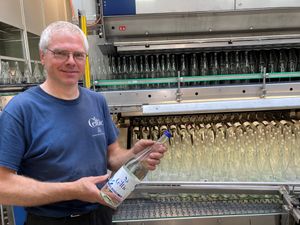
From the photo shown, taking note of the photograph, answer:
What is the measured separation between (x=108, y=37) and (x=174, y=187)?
3.20ft

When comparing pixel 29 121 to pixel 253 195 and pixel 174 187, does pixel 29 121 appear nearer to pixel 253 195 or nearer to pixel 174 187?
pixel 174 187

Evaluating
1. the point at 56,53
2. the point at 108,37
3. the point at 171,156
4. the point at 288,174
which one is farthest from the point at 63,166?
the point at 288,174

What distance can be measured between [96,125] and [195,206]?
0.84 metres

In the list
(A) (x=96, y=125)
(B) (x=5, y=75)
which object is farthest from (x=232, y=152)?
(B) (x=5, y=75)

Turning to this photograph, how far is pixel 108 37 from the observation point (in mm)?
1528

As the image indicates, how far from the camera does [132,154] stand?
3.55ft

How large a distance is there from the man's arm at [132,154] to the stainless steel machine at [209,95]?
255 millimetres

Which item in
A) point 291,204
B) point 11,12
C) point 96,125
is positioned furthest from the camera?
point 11,12

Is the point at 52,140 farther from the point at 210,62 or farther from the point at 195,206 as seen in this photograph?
the point at 210,62

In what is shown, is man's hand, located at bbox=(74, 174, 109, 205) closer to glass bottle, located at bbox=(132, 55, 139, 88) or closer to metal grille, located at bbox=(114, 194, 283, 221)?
metal grille, located at bbox=(114, 194, 283, 221)

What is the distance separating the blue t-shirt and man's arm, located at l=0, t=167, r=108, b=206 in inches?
1.9

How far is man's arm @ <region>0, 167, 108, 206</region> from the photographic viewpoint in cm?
78

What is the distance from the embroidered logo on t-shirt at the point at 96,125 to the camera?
3.36ft

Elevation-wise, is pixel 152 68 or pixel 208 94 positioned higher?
pixel 152 68
